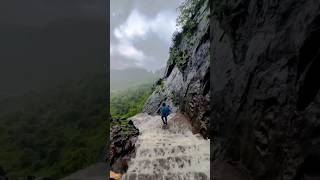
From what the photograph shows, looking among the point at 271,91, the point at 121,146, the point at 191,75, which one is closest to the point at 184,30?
the point at 191,75

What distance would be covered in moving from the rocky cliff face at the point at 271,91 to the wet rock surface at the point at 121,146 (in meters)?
3.07

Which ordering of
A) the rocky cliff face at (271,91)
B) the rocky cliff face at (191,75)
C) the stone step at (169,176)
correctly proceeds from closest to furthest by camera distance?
the rocky cliff face at (271,91) < the stone step at (169,176) < the rocky cliff face at (191,75)

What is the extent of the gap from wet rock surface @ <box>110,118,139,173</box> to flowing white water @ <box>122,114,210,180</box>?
0.76ft

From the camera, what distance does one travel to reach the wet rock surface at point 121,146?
39.6ft

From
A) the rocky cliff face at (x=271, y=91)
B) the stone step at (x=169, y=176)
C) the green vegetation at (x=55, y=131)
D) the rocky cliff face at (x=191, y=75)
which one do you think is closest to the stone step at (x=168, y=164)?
the stone step at (x=169, y=176)

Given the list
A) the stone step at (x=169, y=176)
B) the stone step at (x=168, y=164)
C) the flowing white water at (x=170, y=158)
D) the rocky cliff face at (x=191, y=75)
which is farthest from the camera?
the rocky cliff face at (x=191, y=75)

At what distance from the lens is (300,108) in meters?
6.39

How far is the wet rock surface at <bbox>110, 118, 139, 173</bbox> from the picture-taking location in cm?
1207

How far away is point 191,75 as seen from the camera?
1684 centimetres

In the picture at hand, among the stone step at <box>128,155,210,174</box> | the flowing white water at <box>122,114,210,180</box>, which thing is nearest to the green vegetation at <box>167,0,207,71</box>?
the flowing white water at <box>122,114,210,180</box>

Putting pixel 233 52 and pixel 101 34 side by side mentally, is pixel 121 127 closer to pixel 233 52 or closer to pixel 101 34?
pixel 233 52

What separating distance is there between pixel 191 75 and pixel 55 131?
27.5ft

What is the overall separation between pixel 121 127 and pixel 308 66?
383 inches

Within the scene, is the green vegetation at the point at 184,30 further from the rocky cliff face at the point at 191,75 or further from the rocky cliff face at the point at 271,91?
the rocky cliff face at the point at 271,91
